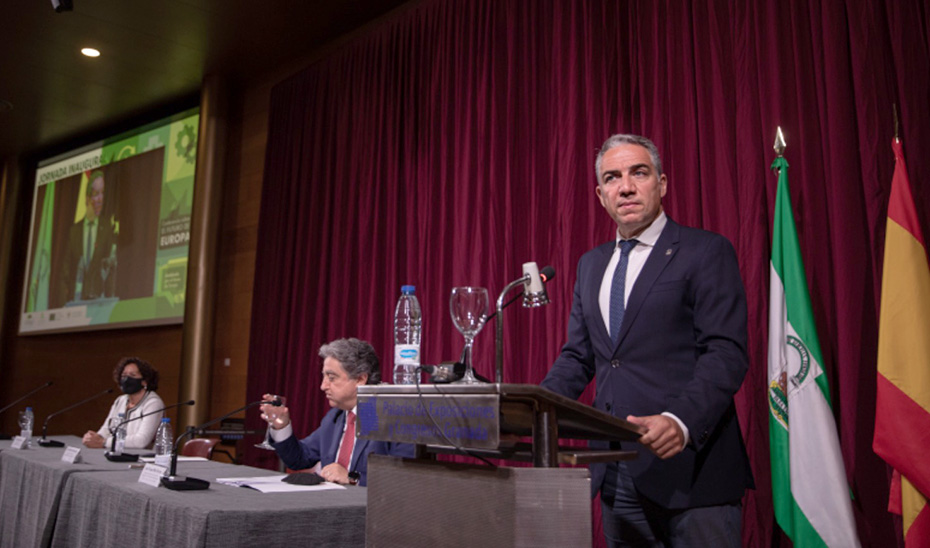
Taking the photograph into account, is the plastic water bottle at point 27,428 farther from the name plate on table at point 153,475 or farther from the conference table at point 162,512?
the name plate on table at point 153,475

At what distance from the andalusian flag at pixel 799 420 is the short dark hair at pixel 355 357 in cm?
151

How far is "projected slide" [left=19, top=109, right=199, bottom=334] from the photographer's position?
644 cm

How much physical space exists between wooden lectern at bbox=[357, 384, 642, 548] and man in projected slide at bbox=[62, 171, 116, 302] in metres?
6.34

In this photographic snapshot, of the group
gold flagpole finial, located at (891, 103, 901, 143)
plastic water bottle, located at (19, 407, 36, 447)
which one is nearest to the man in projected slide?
plastic water bottle, located at (19, 407, 36, 447)

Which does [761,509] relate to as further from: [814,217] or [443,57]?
[443,57]

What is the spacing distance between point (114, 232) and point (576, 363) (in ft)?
20.8

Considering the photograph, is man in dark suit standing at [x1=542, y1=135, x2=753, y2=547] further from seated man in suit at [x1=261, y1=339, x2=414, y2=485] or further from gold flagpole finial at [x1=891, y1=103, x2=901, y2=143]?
seated man in suit at [x1=261, y1=339, x2=414, y2=485]

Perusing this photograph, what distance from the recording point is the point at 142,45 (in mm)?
5707

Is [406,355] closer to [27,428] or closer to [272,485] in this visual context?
[272,485]

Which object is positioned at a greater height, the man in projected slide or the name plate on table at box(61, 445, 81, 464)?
the man in projected slide

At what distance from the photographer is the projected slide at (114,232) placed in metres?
6.44

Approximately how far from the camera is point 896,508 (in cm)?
211

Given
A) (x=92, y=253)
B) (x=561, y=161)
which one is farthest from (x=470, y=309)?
(x=92, y=253)

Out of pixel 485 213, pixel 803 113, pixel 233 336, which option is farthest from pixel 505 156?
pixel 233 336
